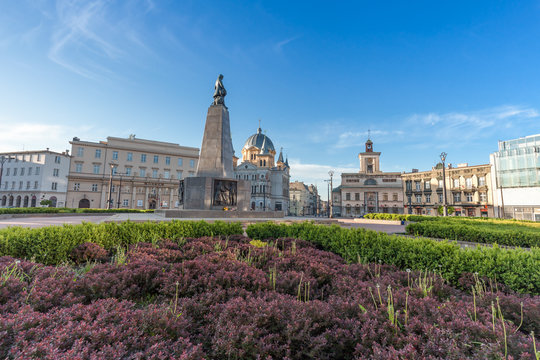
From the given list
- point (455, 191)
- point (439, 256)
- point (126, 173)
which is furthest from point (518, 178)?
point (126, 173)

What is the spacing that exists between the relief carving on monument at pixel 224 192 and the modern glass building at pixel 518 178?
47849mm

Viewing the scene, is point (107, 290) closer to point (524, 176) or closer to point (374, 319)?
point (374, 319)

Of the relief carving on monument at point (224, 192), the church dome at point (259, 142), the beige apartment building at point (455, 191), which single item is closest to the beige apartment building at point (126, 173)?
the church dome at point (259, 142)

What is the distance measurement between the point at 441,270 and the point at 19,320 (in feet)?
20.6

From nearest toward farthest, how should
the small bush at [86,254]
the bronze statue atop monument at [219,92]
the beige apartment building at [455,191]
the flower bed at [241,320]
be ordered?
the flower bed at [241,320] < the small bush at [86,254] < the bronze statue atop monument at [219,92] < the beige apartment building at [455,191]

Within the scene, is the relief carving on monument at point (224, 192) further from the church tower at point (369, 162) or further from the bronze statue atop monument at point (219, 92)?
the church tower at point (369, 162)

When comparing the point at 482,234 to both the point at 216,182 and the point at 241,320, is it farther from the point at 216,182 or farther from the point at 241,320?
the point at 216,182

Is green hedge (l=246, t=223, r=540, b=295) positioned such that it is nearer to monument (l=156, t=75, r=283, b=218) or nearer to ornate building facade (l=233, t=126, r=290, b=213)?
monument (l=156, t=75, r=283, b=218)

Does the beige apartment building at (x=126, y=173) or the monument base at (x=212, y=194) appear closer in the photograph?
the monument base at (x=212, y=194)

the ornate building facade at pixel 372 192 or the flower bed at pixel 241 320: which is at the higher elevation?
the ornate building facade at pixel 372 192

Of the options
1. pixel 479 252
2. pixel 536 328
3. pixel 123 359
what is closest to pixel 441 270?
pixel 479 252

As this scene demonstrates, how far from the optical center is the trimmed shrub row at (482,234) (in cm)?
943

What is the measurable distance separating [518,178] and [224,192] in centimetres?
5477

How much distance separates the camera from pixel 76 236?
6.33 metres
